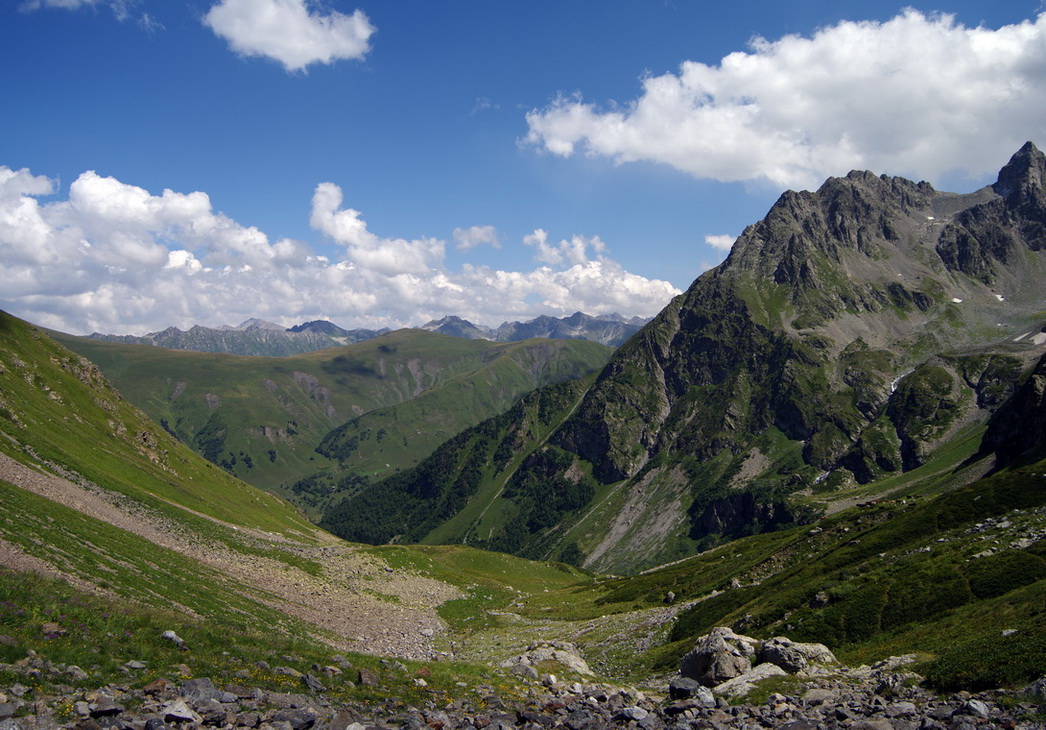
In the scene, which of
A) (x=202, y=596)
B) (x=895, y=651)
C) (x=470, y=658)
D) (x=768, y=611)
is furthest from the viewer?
(x=470, y=658)

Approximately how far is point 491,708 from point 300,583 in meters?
51.4

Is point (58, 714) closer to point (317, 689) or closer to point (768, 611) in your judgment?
point (317, 689)

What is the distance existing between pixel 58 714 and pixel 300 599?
48.8 metres

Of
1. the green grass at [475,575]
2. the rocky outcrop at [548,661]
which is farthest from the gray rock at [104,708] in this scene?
the green grass at [475,575]

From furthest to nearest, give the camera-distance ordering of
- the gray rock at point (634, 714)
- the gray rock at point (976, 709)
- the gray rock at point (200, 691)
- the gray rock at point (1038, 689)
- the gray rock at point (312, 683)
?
the gray rock at point (634, 714) → the gray rock at point (312, 683) → the gray rock at point (1038, 689) → the gray rock at point (976, 709) → the gray rock at point (200, 691)

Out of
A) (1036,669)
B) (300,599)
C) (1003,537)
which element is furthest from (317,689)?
(1003,537)

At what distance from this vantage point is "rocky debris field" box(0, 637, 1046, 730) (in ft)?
48.5

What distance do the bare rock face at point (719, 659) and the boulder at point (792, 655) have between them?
3.98 feet

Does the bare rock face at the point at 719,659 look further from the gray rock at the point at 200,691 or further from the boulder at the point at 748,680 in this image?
the gray rock at the point at 200,691

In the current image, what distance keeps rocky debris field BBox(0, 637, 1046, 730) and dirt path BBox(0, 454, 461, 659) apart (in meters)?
29.3

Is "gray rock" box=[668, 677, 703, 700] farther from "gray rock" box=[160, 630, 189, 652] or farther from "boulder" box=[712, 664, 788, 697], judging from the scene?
"gray rock" box=[160, 630, 189, 652]

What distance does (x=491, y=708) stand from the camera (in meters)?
21.5

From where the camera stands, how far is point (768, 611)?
157 ft

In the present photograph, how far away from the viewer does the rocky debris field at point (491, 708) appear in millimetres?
14797
